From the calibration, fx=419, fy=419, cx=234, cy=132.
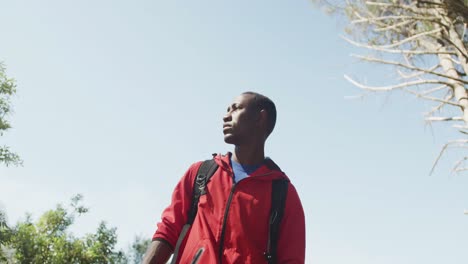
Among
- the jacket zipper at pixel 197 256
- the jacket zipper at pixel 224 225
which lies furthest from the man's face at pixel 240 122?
the jacket zipper at pixel 197 256

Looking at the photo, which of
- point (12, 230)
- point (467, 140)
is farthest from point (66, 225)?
point (467, 140)

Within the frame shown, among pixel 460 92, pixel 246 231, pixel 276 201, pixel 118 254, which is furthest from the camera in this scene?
pixel 118 254

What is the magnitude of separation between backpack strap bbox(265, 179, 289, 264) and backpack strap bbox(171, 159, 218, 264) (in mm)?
320

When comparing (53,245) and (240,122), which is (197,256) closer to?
(240,122)

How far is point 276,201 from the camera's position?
1.95 m

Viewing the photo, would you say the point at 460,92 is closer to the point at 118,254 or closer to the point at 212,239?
the point at 212,239

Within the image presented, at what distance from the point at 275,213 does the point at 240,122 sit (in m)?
0.50

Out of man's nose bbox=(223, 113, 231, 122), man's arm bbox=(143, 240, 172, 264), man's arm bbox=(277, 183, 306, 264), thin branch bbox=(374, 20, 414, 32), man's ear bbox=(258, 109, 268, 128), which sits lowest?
man's arm bbox=(277, 183, 306, 264)

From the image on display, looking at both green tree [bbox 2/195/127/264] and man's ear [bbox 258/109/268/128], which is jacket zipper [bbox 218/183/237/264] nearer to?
man's ear [bbox 258/109/268/128]

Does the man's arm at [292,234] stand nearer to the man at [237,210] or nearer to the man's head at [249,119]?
the man at [237,210]

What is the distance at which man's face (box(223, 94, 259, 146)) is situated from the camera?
6.92 ft

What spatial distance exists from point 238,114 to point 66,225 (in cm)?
1363

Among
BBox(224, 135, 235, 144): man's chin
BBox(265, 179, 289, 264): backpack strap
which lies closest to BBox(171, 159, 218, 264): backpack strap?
BBox(224, 135, 235, 144): man's chin

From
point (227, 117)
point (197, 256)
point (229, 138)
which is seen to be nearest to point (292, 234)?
point (197, 256)
